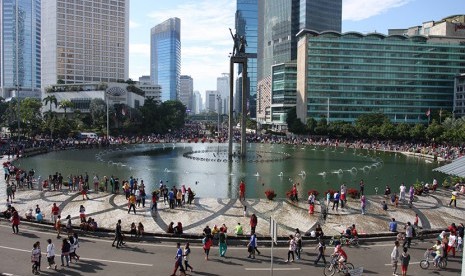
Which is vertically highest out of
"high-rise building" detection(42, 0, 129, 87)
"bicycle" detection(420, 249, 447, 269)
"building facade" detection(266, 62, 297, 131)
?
"high-rise building" detection(42, 0, 129, 87)

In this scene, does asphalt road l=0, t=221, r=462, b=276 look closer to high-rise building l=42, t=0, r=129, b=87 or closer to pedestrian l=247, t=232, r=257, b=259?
pedestrian l=247, t=232, r=257, b=259

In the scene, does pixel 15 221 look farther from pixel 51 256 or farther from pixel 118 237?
pixel 51 256

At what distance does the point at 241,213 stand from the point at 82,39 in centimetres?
17319

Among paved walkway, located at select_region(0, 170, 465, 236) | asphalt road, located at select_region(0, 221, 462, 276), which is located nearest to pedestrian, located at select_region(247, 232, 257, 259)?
→ asphalt road, located at select_region(0, 221, 462, 276)

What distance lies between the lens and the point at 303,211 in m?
30.3

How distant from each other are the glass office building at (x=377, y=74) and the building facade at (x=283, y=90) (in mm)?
17767

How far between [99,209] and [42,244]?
7.57 m

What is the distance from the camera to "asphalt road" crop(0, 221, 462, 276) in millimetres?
19016

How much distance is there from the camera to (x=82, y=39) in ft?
598

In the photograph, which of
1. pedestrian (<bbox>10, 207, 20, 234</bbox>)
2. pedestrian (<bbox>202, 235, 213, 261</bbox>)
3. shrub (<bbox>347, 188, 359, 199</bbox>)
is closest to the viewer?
pedestrian (<bbox>202, 235, 213, 261</bbox>)

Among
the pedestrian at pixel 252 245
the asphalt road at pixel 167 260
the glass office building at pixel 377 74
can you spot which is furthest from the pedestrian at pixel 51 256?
the glass office building at pixel 377 74

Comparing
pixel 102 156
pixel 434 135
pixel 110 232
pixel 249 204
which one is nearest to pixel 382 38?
pixel 434 135

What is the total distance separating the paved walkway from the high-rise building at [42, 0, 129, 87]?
512 ft

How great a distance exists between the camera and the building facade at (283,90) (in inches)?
6471
